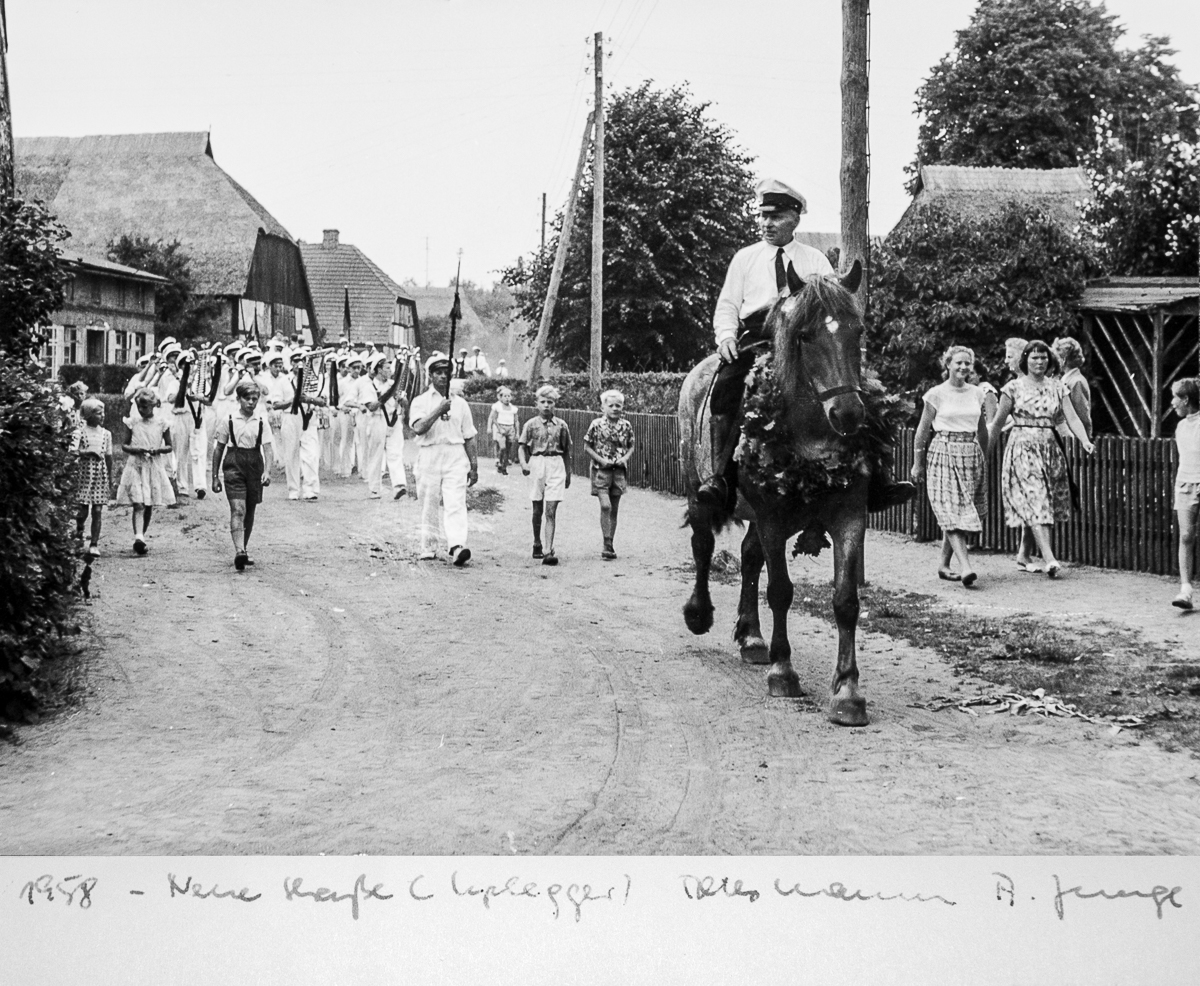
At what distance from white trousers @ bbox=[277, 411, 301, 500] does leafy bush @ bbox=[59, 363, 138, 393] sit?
6.84m

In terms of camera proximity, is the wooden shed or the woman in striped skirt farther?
the wooden shed

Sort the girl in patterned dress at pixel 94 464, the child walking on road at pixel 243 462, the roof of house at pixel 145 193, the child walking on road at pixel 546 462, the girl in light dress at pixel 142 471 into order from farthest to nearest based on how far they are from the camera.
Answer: the child walking on road at pixel 546 462 < the girl in light dress at pixel 142 471 < the child walking on road at pixel 243 462 < the girl in patterned dress at pixel 94 464 < the roof of house at pixel 145 193

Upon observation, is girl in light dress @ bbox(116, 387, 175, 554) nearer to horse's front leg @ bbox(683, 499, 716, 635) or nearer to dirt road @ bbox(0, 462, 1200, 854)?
dirt road @ bbox(0, 462, 1200, 854)

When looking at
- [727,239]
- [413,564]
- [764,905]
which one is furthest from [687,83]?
[413,564]

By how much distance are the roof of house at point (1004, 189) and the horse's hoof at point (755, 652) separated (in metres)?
7.16

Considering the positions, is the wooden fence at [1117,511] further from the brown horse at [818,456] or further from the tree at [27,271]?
the tree at [27,271]

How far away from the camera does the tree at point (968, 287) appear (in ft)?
58.4

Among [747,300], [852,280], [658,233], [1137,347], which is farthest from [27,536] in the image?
[1137,347]

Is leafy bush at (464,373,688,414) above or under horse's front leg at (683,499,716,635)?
above

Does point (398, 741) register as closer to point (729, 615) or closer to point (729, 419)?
point (729, 419)

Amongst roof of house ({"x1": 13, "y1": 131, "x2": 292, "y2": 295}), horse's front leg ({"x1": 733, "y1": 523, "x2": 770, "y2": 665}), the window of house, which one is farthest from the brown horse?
the window of house

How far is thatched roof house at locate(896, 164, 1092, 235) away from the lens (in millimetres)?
14562

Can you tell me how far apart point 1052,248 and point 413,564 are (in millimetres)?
10982

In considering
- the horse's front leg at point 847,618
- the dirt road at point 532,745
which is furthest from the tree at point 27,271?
the horse's front leg at point 847,618
